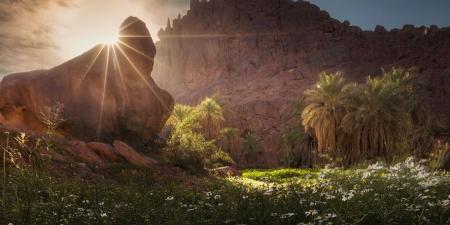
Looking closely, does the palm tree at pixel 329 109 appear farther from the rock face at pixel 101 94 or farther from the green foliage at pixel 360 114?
the rock face at pixel 101 94

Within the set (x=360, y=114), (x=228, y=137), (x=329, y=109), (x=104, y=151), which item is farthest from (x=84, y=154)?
(x=228, y=137)

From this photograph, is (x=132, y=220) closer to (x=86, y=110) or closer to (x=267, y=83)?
(x=86, y=110)

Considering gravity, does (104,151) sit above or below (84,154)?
below

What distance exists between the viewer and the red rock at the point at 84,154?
15227 millimetres

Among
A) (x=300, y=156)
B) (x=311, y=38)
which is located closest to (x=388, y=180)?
(x=300, y=156)

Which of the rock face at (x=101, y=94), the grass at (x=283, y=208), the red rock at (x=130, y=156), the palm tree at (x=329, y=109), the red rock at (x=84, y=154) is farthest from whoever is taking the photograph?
the palm tree at (x=329, y=109)

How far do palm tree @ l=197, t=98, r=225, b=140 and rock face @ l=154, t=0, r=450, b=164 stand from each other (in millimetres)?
13111

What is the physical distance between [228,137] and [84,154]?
38.1 m

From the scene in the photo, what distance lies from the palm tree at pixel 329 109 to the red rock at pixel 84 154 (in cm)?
1929

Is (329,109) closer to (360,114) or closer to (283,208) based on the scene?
(360,114)

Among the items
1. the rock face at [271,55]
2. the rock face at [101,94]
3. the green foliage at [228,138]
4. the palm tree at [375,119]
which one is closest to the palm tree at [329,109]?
the palm tree at [375,119]

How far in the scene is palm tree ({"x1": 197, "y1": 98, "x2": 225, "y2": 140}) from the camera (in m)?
49.3

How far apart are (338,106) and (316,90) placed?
2204 millimetres

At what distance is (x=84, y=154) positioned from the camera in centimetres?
1577
